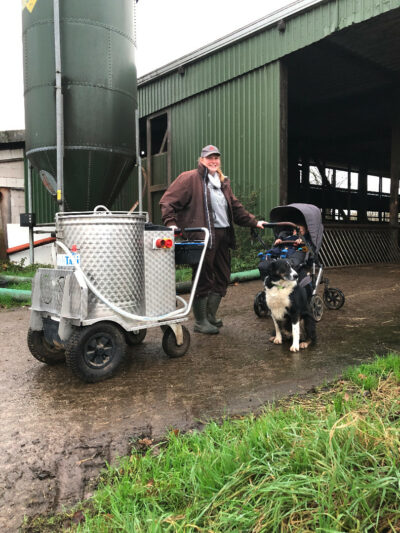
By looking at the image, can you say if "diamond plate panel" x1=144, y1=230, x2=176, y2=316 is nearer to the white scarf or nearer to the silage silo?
the white scarf

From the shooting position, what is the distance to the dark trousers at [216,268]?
15.3 ft

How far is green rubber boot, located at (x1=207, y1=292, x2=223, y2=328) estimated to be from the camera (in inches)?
189

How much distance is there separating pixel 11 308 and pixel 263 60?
778cm

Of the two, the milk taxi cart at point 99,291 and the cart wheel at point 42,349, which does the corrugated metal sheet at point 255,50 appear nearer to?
the milk taxi cart at point 99,291

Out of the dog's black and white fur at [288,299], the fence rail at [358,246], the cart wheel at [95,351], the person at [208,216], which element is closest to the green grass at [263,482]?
the cart wheel at [95,351]

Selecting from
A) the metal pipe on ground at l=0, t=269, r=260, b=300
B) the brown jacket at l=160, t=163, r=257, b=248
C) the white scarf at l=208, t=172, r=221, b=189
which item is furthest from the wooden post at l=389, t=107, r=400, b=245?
the brown jacket at l=160, t=163, r=257, b=248

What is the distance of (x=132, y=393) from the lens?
118 inches

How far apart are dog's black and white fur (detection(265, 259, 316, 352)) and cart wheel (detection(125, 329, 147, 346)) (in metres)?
1.29

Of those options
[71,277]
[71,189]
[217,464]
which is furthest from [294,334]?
[71,189]

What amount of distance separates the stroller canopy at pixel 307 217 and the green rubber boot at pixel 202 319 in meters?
1.43

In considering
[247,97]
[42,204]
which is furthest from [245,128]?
[42,204]

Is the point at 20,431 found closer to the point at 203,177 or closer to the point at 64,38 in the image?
the point at 203,177

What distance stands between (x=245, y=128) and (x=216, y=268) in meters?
6.95

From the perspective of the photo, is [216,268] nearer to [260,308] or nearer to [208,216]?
[208,216]
